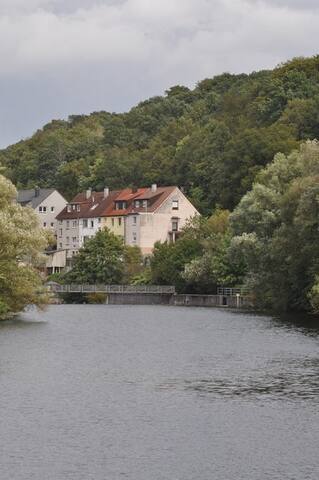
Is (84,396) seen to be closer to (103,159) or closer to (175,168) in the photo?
(175,168)

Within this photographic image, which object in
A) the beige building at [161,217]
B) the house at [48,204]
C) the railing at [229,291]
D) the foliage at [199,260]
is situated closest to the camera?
the railing at [229,291]

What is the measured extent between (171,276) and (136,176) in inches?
2334

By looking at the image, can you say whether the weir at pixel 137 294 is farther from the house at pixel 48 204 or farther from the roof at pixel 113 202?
the house at pixel 48 204

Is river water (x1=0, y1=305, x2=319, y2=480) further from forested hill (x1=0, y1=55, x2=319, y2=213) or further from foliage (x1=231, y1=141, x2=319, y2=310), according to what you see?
forested hill (x1=0, y1=55, x2=319, y2=213)

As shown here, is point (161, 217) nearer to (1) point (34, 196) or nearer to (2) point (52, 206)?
(2) point (52, 206)

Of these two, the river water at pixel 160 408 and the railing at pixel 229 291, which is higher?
the railing at pixel 229 291

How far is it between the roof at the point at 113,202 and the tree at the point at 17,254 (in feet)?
266

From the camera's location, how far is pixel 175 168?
6978 inches

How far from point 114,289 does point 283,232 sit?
52545mm

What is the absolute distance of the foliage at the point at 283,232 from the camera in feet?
250

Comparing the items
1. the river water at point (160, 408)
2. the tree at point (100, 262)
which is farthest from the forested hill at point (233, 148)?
the river water at point (160, 408)

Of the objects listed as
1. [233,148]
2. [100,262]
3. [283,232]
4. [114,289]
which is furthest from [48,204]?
[283,232]

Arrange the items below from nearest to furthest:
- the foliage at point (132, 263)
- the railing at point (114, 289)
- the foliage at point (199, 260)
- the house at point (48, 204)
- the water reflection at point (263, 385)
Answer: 1. the water reflection at point (263, 385)
2. the foliage at point (199, 260)
3. the railing at point (114, 289)
4. the foliage at point (132, 263)
5. the house at point (48, 204)

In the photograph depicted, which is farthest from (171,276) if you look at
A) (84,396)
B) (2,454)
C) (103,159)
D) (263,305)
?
(2,454)
